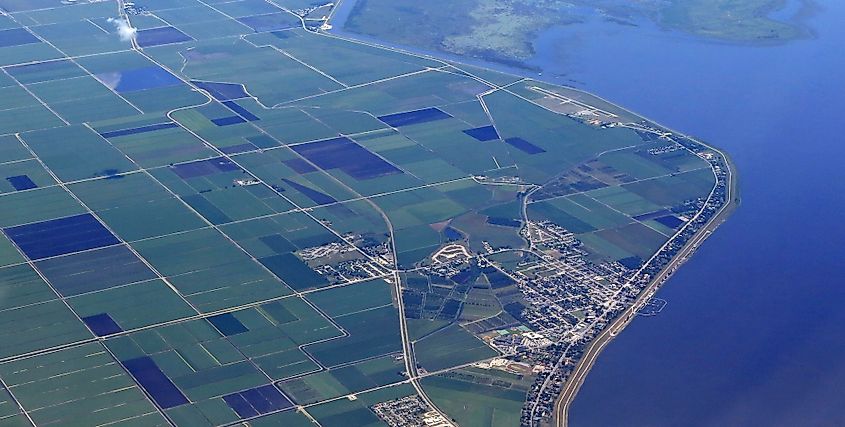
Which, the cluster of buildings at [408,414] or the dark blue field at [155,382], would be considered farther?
the dark blue field at [155,382]

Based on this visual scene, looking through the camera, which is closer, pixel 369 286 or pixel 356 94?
pixel 369 286

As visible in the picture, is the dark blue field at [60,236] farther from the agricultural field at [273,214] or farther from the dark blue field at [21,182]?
the dark blue field at [21,182]

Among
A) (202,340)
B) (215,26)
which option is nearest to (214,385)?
(202,340)

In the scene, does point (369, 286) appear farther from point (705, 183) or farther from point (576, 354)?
point (705, 183)

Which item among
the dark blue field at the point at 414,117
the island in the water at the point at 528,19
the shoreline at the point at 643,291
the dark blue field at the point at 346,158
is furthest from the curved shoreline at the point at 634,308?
the island in the water at the point at 528,19

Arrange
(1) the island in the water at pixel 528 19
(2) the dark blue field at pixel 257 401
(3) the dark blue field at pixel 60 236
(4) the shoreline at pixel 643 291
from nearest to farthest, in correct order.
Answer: (2) the dark blue field at pixel 257 401, (4) the shoreline at pixel 643 291, (3) the dark blue field at pixel 60 236, (1) the island in the water at pixel 528 19
